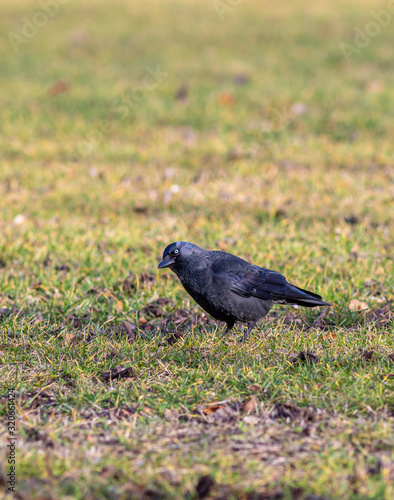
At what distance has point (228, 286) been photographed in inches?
170

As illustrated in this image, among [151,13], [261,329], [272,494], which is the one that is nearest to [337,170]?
[261,329]

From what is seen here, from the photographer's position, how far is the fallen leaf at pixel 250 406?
3.45 meters

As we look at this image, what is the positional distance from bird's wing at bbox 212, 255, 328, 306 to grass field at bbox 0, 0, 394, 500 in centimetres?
27

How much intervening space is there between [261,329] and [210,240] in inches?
82.0

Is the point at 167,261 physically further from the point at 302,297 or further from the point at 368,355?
the point at 368,355

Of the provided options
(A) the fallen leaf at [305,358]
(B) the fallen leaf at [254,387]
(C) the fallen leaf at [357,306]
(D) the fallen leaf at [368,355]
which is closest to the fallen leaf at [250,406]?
(B) the fallen leaf at [254,387]

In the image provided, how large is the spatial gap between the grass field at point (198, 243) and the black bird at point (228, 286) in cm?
23

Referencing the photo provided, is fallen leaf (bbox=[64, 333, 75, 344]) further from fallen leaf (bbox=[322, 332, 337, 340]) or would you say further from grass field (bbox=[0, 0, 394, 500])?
fallen leaf (bbox=[322, 332, 337, 340])

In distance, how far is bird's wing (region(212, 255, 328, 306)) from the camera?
4.34 meters

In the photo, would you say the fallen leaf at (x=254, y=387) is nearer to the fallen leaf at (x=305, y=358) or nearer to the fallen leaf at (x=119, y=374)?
the fallen leaf at (x=305, y=358)

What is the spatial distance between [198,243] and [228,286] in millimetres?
2256

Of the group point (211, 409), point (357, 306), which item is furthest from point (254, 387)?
point (357, 306)

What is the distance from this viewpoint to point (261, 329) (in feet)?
15.4

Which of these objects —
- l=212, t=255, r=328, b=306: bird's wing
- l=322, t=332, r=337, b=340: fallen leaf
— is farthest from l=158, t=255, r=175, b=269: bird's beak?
l=322, t=332, r=337, b=340: fallen leaf
